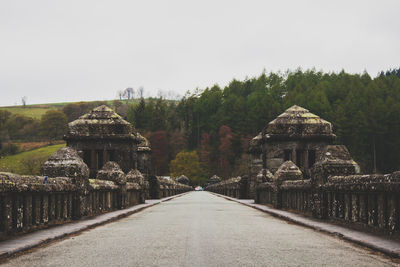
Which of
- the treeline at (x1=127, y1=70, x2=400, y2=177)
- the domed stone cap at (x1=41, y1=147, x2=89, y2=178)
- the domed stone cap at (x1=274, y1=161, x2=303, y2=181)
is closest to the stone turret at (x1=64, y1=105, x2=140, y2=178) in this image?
the domed stone cap at (x1=274, y1=161, x2=303, y2=181)

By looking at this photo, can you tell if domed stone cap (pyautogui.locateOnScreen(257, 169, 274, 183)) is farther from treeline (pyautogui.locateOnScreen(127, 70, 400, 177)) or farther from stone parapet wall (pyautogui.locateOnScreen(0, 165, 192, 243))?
treeline (pyautogui.locateOnScreen(127, 70, 400, 177))

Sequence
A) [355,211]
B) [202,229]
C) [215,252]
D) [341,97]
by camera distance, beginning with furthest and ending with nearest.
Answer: [341,97] → [202,229] → [355,211] → [215,252]

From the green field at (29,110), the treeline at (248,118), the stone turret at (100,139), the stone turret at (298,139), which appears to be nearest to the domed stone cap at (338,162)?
the stone turret at (298,139)

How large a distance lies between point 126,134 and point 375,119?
5279 cm

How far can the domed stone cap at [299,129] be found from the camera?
28.9m

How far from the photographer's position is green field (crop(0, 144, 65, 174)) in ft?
141

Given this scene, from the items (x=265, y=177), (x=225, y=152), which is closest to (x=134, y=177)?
(x=265, y=177)

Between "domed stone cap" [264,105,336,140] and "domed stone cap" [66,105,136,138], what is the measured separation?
915cm

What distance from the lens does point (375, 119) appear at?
235ft

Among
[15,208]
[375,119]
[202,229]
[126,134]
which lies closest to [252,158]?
[126,134]

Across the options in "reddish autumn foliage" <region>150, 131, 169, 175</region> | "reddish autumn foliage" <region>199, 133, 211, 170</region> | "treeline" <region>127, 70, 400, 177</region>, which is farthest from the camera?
"reddish autumn foliage" <region>150, 131, 169, 175</region>

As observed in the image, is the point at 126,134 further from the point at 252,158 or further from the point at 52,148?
the point at 52,148

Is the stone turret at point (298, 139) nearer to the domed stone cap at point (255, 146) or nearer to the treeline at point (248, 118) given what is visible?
the domed stone cap at point (255, 146)

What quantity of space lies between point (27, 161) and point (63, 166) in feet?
129
